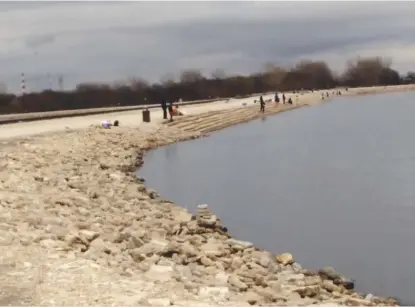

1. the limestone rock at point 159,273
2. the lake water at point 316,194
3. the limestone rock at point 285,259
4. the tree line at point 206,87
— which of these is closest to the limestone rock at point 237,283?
the limestone rock at point 159,273

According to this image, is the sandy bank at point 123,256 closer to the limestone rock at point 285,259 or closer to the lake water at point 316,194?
the limestone rock at point 285,259

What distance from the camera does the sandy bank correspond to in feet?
24.7

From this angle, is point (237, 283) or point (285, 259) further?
point (285, 259)

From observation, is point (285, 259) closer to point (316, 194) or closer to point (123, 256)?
point (123, 256)

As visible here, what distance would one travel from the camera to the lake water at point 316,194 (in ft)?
39.8

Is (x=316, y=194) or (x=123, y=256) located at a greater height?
(x=123, y=256)

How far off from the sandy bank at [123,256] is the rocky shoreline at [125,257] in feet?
0.05

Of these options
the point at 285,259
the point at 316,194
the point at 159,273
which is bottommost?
the point at 316,194

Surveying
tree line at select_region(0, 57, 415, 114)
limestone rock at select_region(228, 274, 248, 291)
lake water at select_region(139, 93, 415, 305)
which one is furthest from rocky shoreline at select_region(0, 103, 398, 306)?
tree line at select_region(0, 57, 415, 114)

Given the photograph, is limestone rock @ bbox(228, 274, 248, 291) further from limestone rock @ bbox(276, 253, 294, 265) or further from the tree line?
the tree line

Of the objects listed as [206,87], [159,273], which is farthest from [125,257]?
[206,87]

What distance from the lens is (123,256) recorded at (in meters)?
9.48

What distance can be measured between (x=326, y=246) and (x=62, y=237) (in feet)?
17.1

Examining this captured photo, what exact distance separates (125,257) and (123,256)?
39 millimetres
